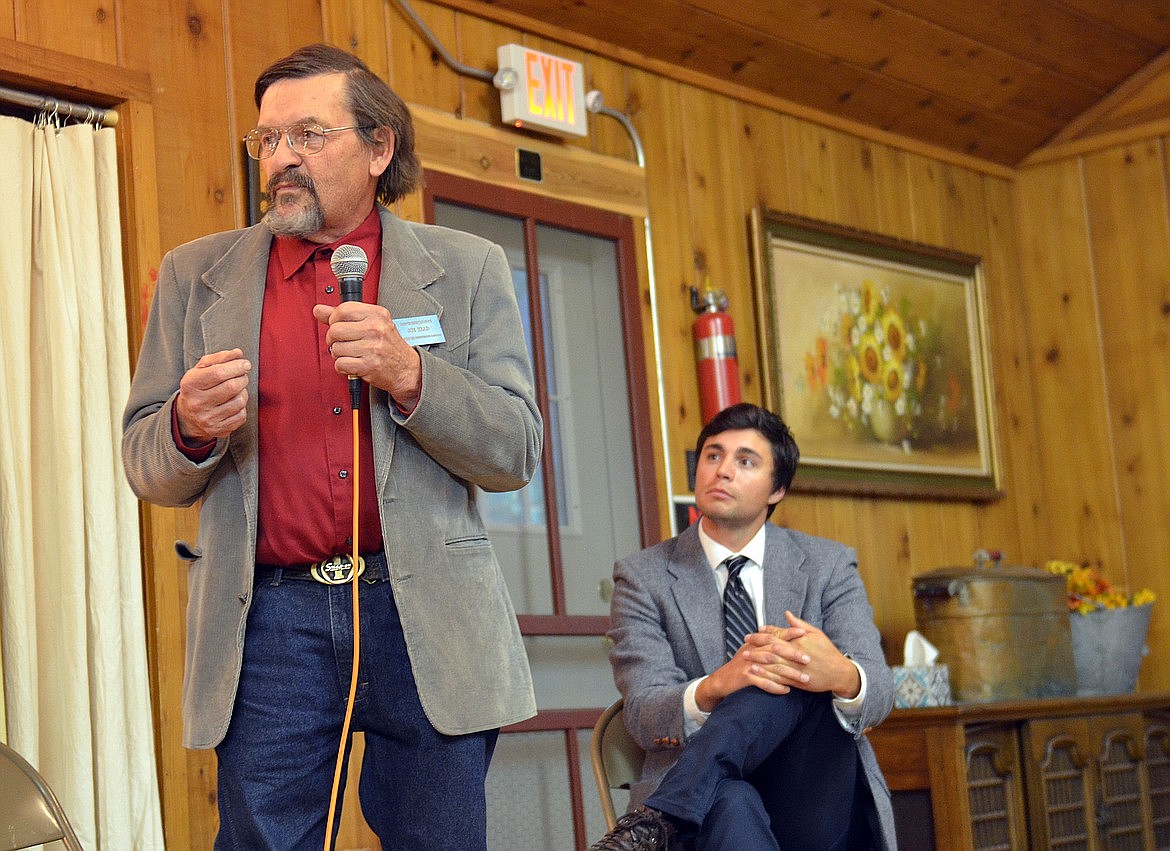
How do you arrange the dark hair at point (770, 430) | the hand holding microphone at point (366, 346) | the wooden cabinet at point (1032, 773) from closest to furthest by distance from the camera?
1. the hand holding microphone at point (366, 346)
2. the dark hair at point (770, 430)
3. the wooden cabinet at point (1032, 773)

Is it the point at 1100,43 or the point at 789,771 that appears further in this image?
the point at 1100,43

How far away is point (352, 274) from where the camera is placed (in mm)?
1550

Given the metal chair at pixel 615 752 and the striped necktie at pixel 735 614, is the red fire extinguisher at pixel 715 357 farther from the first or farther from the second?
the metal chair at pixel 615 752

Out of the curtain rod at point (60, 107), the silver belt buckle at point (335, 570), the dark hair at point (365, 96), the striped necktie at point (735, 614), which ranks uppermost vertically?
the curtain rod at point (60, 107)

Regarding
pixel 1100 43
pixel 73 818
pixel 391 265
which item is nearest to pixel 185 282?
pixel 391 265

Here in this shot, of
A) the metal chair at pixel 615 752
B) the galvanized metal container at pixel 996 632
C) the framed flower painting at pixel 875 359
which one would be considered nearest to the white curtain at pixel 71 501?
the metal chair at pixel 615 752

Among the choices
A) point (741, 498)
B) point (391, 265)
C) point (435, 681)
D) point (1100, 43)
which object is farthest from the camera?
point (1100, 43)

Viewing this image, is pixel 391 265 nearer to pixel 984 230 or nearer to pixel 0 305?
pixel 0 305

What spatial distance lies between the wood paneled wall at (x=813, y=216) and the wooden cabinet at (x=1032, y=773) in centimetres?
78

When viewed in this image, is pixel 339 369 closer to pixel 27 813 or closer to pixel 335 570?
pixel 335 570

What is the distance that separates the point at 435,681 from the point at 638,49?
276 cm

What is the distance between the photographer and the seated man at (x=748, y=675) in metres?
2.31

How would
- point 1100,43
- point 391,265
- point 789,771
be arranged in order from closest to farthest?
point 391,265 → point 789,771 → point 1100,43

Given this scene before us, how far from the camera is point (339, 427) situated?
160cm
